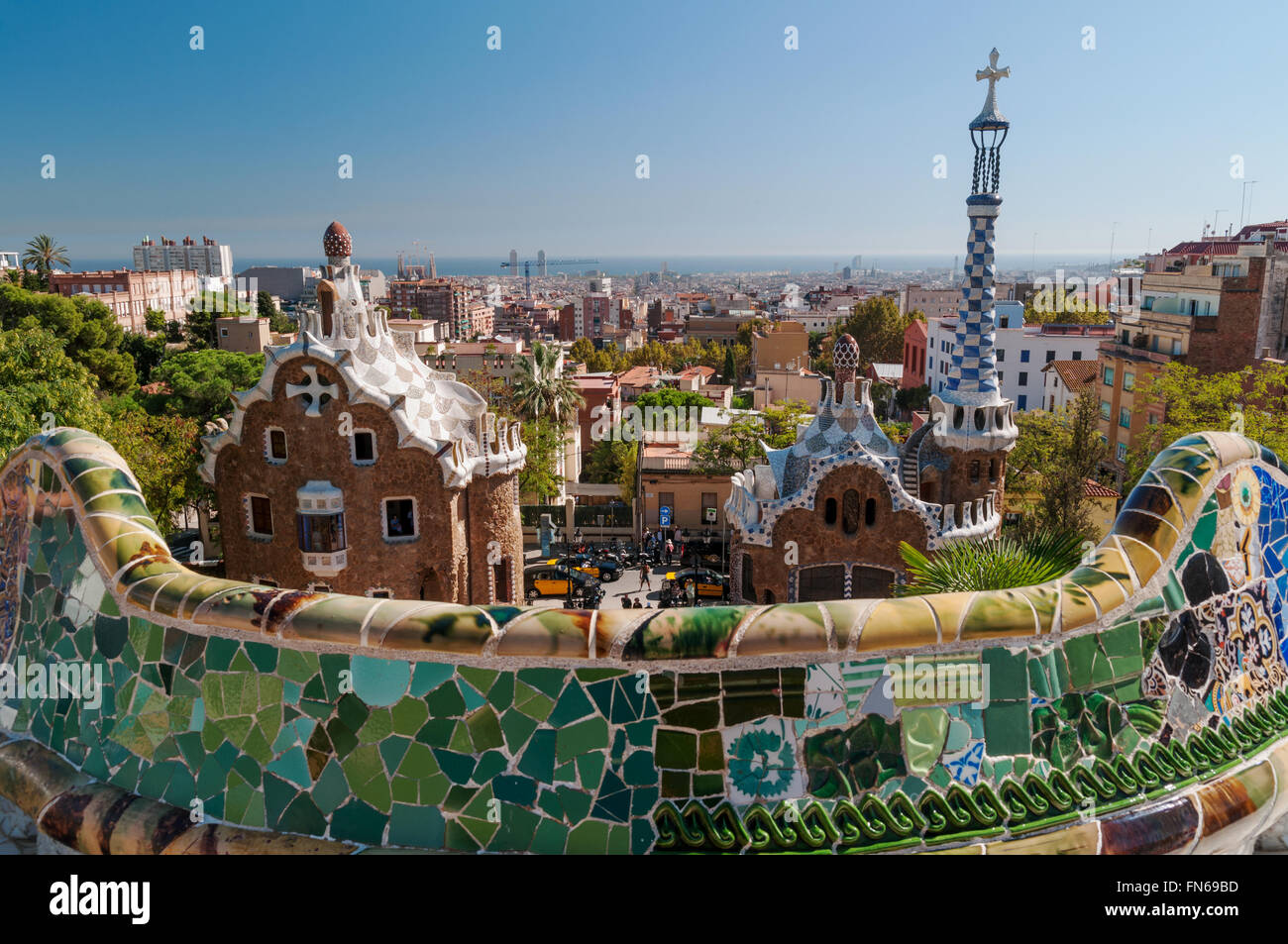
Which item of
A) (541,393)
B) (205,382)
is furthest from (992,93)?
(205,382)

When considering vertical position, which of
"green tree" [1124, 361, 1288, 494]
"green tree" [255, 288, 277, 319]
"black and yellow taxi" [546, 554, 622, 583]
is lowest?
"black and yellow taxi" [546, 554, 622, 583]

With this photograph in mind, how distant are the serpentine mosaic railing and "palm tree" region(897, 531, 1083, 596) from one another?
3911 mm

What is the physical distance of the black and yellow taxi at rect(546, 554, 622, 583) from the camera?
34.0m

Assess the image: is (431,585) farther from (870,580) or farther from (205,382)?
(205,382)

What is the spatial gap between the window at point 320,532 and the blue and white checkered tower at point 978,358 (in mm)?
14472

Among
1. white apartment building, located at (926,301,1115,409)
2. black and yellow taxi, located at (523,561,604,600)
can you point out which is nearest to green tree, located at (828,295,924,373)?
white apartment building, located at (926,301,1115,409)

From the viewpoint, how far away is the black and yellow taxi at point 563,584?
102 feet

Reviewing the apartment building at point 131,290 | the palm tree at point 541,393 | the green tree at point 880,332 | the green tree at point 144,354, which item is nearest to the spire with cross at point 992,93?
the palm tree at point 541,393

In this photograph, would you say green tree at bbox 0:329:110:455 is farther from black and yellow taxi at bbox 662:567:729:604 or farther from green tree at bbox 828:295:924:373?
green tree at bbox 828:295:924:373

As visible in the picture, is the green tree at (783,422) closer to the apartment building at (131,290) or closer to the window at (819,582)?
the window at (819,582)

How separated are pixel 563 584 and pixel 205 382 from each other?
2750 cm

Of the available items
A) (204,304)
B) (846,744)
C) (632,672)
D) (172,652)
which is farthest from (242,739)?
(204,304)

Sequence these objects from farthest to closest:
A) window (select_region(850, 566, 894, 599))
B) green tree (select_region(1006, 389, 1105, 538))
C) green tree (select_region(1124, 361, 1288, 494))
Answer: green tree (select_region(1124, 361, 1288, 494)) → green tree (select_region(1006, 389, 1105, 538)) → window (select_region(850, 566, 894, 599))

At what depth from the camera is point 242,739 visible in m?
6.59
